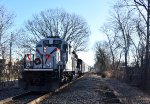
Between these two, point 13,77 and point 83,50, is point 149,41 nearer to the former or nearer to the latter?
point 13,77

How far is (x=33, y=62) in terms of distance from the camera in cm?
2503

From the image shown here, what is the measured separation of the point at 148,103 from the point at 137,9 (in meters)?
24.6

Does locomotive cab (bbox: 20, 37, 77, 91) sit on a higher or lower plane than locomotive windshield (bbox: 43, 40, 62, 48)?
lower

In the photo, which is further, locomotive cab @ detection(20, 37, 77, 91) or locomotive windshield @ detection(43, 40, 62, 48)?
locomotive windshield @ detection(43, 40, 62, 48)

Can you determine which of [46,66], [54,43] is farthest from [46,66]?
[54,43]

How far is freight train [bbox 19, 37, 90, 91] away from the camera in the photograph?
2331 cm

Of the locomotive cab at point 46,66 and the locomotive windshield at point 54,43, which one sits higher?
the locomotive windshield at point 54,43

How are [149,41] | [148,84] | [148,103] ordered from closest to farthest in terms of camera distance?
[148,103], [148,84], [149,41]

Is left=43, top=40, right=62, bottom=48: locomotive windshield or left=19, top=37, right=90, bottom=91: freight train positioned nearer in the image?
left=19, top=37, right=90, bottom=91: freight train

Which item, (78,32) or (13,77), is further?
(78,32)

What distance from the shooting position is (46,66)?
24.9 metres

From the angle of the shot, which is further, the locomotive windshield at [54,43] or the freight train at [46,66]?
the locomotive windshield at [54,43]

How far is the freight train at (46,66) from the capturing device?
76.5 feet

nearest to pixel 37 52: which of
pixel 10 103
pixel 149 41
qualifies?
pixel 10 103
